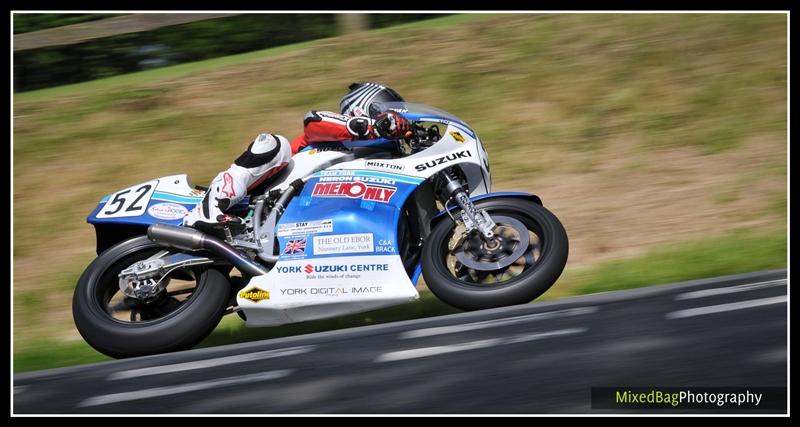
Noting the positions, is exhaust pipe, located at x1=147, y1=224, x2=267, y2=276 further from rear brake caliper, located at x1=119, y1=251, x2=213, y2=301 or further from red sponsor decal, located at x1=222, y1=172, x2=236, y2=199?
red sponsor decal, located at x1=222, y1=172, x2=236, y2=199

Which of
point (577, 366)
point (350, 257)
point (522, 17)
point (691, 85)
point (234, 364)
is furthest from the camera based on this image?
point (522, 17)

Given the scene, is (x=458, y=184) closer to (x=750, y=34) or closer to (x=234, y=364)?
(x=234, y=364)

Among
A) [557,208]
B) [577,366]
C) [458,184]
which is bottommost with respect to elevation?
[557,208]

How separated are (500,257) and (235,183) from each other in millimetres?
1635

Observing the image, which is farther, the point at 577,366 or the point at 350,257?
the point at 350,257

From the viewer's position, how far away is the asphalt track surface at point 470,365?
4.36 m

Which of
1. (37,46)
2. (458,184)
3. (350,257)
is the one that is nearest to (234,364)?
(350,257)

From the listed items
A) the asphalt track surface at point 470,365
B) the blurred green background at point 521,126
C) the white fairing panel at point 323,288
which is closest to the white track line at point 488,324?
the asphalt track surface at point 470,365

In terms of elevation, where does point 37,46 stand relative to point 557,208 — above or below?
above

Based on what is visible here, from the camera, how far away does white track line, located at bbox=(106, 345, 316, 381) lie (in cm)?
505

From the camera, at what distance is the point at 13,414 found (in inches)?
186

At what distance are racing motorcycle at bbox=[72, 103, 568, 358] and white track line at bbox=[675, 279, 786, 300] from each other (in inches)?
28.3

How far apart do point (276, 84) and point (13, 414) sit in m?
6.34

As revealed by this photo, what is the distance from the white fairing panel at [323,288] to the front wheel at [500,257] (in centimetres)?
22
